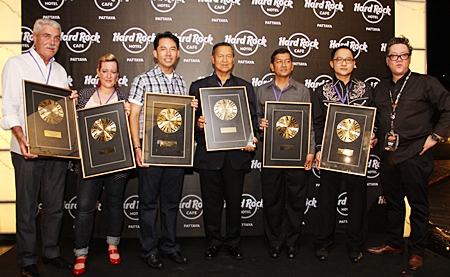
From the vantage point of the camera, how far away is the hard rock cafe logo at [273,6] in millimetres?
3891

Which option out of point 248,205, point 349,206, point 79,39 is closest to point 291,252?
point 349,206

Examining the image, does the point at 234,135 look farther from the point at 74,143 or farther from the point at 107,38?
the point at 107,38

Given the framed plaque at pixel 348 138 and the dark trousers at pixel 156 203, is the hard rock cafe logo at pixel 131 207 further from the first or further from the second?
the framed plaque at pixel 348 138

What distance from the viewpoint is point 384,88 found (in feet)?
10.4

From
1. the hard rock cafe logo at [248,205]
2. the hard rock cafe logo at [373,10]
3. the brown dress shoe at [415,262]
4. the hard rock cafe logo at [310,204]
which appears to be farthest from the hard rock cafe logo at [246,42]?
the brown dress shoe at [415,262]

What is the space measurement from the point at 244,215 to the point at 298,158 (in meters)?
1.14

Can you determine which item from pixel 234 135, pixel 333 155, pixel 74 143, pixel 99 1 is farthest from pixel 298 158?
pixel 99 1

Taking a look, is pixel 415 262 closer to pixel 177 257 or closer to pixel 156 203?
pixel 177 257

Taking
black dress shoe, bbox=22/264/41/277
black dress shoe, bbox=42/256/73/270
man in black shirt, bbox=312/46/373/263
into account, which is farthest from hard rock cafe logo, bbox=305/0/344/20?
black dress shoe, bbox=22/264/41/277

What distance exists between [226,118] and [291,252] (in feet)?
4.33

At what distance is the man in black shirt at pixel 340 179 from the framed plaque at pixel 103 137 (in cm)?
164

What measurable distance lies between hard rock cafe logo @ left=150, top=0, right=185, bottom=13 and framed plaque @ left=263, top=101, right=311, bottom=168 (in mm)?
1597

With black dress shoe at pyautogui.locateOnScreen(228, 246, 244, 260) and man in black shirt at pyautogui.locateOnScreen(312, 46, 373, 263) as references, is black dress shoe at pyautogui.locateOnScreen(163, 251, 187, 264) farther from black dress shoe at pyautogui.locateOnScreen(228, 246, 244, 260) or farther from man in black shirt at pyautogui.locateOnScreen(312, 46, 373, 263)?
man in black shirt at pyautogui.locateOnScreen(312, 46, 373, 263)

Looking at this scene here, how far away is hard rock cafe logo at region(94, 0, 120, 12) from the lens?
3.76 m
